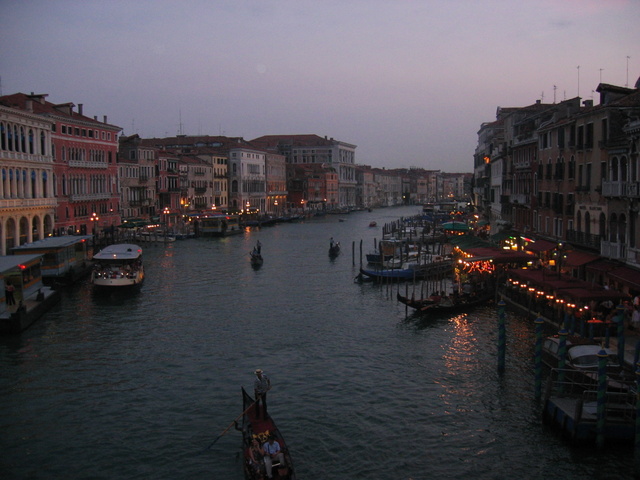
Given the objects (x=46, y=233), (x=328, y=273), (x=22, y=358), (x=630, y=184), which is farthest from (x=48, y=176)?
(x=630, y=184)

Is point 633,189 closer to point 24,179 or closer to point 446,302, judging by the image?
point 446,302

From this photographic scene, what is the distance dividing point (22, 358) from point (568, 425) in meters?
10.1

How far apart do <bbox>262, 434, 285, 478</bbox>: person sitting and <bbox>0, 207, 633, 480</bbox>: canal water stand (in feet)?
3.13

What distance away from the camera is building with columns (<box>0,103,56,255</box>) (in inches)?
904

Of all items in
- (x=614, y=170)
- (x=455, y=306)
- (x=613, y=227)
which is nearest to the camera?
(x=613, y=227)

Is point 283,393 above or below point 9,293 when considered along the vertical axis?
below

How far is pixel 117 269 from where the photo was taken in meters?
20.8

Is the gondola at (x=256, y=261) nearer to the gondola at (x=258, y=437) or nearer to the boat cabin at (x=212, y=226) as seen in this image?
the boat cabin at (x=212, y=226)

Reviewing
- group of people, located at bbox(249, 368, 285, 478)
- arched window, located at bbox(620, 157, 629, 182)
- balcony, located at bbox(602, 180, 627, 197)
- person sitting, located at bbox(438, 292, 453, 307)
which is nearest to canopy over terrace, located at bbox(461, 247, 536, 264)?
person sitting, located at bbox(438, 292, 453, 307)

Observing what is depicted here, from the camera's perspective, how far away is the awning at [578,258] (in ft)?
49.2

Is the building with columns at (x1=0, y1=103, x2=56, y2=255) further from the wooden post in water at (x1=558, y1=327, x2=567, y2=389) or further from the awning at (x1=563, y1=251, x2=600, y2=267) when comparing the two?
the wooden post in water at (x1=558, y1=327, x2=567, y2=389)

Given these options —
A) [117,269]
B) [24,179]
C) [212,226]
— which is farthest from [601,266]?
[212,226]

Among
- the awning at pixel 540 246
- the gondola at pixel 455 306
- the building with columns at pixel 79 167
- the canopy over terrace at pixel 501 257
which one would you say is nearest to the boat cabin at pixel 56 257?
the building with columns at pixel 79 167

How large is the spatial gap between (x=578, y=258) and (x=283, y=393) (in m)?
8.46
